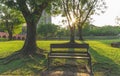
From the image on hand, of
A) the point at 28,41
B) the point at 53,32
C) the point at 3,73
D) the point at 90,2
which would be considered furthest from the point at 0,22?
the point at 3,73

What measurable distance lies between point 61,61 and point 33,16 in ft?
11.2

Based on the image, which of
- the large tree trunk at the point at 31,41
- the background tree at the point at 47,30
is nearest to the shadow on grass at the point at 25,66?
the large tree trunk at the point at 31,41

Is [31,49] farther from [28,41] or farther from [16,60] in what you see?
[16,60]

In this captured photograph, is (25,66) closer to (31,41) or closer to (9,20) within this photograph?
(31,41)

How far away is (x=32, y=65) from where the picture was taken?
13.2 metres

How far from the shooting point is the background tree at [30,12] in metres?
15.5

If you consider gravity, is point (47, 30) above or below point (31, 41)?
above

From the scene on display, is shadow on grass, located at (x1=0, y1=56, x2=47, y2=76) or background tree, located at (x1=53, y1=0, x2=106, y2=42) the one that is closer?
shadow on grass, located at (x1=0, y1=56, x2=47, y2=76)

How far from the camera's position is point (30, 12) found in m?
16.6

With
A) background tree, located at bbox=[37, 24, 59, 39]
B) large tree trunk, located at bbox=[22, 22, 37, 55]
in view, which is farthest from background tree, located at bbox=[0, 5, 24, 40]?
→ large tree trunk, located at bbox=[22, 22, 37, 55]

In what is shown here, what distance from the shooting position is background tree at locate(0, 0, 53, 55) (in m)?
15.5

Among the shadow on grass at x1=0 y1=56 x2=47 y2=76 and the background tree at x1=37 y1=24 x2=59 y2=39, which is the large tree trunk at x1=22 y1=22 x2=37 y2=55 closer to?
the shadow on grass at x1=0 y1=56 x2=47 y2=76

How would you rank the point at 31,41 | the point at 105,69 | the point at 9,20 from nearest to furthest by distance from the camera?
1. the point at 105,69
2. the point at 31,41
3. the point at 9,20

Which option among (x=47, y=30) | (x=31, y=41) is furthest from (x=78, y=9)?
(x=47, y=30)
